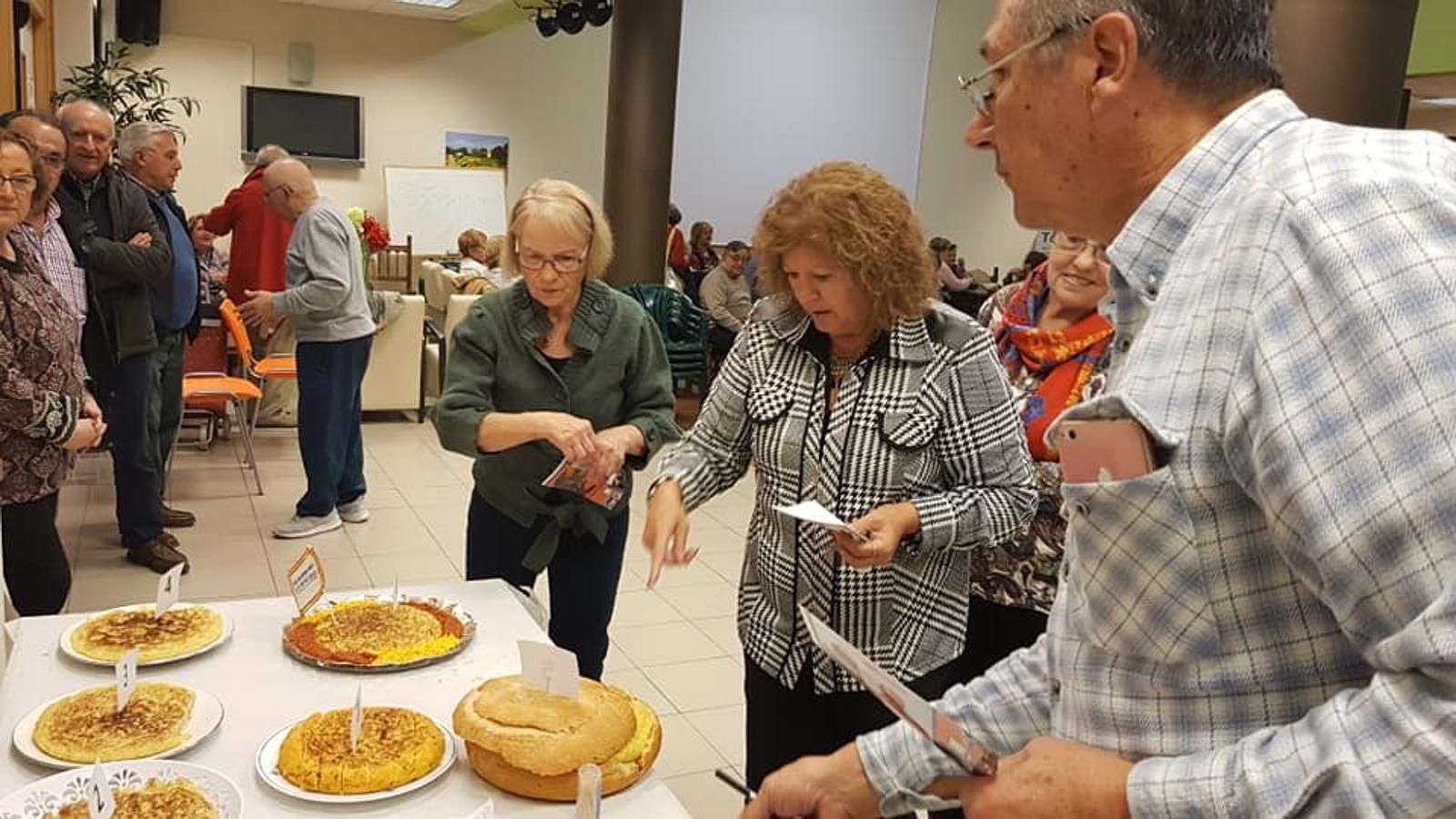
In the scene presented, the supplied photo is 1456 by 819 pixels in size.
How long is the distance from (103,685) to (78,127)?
2.87 meters

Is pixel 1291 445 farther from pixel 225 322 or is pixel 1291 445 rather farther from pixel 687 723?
pixel 225 322

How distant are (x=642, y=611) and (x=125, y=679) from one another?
283 cm

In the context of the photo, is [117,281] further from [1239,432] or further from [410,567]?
[1239,432]

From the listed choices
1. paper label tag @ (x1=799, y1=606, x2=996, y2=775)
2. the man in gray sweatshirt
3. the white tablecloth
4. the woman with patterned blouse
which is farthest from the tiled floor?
paper label tag @ (x1=799, y1=606, x2=996, y2=775)

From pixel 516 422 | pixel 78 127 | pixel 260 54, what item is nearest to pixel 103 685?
pixel 516 422

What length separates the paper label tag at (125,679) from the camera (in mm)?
1544

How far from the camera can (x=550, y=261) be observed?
96.4 inches

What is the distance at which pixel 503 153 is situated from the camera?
12.2 meters

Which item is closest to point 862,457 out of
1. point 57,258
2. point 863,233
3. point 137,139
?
point 863,233

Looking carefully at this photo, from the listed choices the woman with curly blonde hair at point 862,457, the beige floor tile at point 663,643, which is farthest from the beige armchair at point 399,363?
the woman with curly blonde hair at point 862,457

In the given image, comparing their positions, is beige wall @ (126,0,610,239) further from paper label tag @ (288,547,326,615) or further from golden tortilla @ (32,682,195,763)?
golden tortilla @ (32,682,195,763)

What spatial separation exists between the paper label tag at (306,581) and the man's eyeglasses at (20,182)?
4.57ft

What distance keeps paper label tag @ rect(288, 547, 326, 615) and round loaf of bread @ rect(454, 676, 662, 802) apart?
0.53 metres

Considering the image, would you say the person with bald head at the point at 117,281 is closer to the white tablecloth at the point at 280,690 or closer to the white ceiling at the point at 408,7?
the white tablecloth at the point at 280,690
